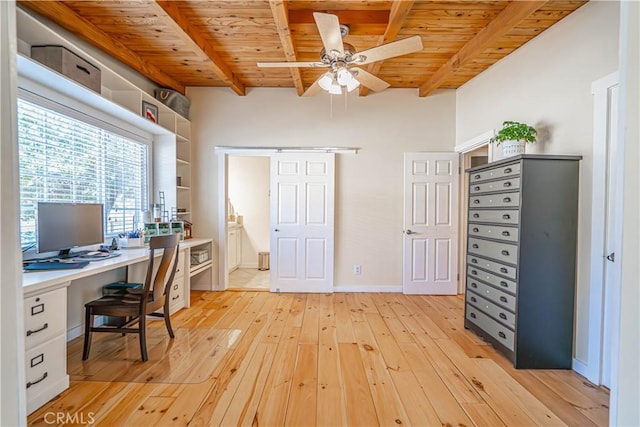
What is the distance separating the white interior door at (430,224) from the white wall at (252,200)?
291cm

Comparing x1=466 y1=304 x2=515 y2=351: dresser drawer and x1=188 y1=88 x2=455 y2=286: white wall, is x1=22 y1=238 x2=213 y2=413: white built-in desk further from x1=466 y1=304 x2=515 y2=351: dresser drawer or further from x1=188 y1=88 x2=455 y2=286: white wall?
x1=466 y1=304 x2=515 y2=351: dresser drawer

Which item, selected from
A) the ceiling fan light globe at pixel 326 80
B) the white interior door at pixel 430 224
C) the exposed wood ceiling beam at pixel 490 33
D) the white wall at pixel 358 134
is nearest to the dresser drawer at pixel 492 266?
the white interior door at pixel 430 224

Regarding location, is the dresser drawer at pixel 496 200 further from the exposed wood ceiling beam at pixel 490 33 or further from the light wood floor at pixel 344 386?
the exposed wood ceiling beam at pixel 490 33

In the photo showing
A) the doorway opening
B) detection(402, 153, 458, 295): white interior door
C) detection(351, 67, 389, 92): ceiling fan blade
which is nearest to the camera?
detection(351, 67, 389, 92): ceiling fan blade

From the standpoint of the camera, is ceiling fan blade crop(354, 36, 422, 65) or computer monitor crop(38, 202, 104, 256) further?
computer monitor crop(38, 202, 104, 256)

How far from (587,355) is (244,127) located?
427 centimetres

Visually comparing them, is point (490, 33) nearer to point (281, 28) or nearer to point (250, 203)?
point (281, 28)

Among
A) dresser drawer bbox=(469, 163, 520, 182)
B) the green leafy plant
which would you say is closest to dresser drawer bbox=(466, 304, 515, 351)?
dresser drawer bbox=(469, 163, 520, 182)

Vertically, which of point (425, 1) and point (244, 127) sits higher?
point (425, 1)

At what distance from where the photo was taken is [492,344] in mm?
2492

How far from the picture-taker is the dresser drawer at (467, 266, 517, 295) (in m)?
2.24

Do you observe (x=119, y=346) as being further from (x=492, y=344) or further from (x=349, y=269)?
(x=492, y=344)

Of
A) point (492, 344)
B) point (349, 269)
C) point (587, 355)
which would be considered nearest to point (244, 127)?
point (349, 269)

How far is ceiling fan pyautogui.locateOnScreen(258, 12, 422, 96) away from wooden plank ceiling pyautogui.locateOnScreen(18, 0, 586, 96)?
351 millimetres
